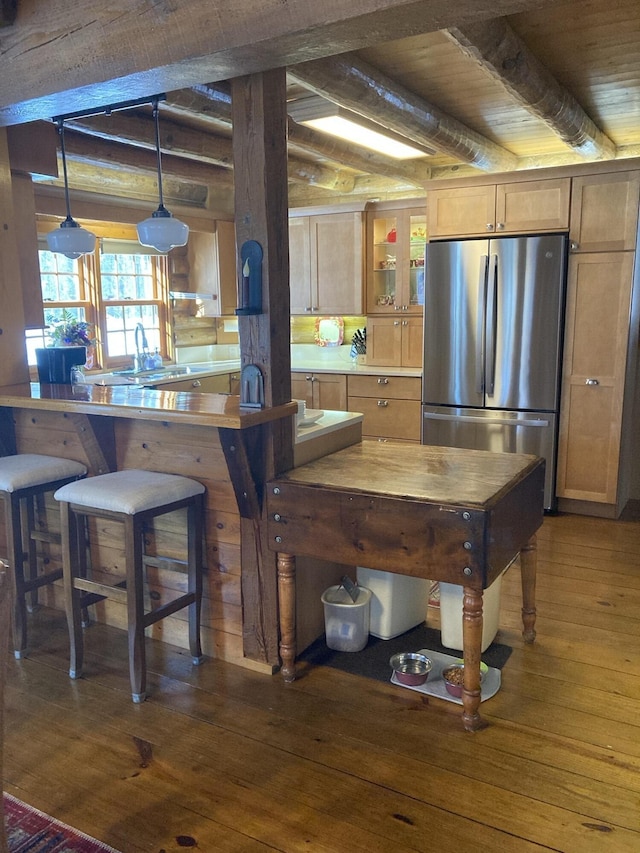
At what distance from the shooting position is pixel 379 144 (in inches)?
175

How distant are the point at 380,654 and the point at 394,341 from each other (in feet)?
10.5

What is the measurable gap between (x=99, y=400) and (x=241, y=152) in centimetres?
111

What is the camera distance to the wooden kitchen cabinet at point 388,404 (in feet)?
16.9

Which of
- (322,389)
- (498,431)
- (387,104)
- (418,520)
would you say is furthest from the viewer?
(322,389)

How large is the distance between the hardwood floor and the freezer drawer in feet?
5.58

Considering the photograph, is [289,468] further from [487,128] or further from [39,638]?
[487,128]

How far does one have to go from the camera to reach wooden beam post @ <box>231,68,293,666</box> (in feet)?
7.77

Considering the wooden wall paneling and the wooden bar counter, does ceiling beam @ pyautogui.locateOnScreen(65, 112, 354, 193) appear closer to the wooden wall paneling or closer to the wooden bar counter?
the wooden wall paneling

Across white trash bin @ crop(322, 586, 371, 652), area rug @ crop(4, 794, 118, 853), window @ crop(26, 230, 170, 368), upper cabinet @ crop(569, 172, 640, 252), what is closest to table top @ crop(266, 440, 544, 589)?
white trash bin @ crop(322, 586, 371, 652)

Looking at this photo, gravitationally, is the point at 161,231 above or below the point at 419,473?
above

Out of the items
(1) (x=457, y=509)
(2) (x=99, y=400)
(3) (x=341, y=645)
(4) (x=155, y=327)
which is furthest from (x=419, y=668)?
(4) (x=155, y=327)

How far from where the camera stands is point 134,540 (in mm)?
2449

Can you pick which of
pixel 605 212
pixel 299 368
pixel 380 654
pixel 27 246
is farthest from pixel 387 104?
pixel 380 654

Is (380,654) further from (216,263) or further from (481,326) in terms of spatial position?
(216,263)
